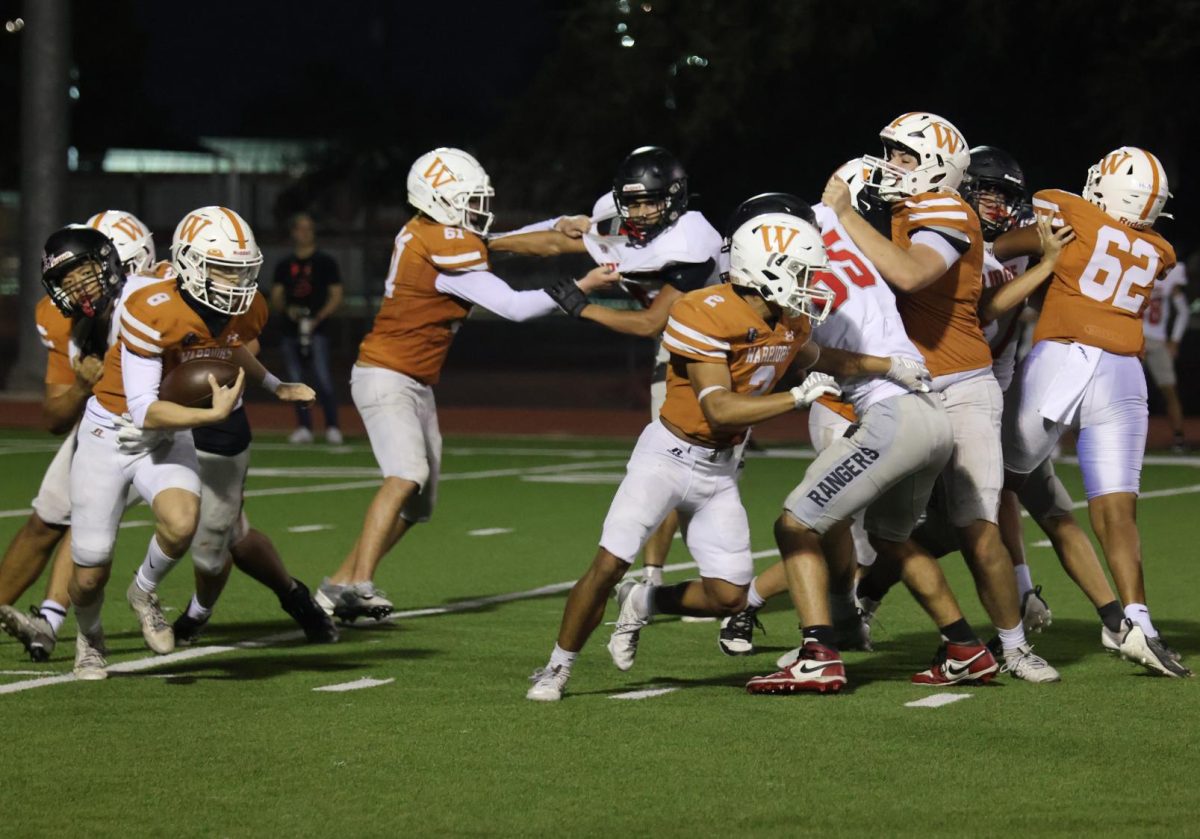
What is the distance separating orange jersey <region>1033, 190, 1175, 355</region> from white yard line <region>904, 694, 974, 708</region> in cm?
152

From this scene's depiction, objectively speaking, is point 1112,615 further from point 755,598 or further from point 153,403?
point 153,403

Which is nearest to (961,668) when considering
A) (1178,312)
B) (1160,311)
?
(1160,311)

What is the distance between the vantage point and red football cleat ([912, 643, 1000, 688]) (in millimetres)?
7250

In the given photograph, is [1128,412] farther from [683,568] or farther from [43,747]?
[43,747]

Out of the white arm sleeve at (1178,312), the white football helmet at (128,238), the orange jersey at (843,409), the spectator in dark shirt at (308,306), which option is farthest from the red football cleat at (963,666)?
the white arm sleeve at (1178,312)

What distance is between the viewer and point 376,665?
7848 millimetres

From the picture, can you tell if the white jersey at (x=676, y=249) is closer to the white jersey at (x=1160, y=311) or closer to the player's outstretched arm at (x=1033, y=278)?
the player's outstretched arm at (x=1033, y=278)

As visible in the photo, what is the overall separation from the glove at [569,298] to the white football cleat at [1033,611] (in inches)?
89.9

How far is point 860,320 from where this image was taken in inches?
279

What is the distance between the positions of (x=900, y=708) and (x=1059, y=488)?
1705 millimetres

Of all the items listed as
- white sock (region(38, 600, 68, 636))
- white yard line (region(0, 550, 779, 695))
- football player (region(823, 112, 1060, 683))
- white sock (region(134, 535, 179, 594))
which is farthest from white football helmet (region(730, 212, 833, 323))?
white sock (region(38, 600, 68, 636))

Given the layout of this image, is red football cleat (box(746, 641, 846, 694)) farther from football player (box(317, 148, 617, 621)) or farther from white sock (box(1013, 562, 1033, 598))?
football player (box(317, 148, 617, 621))

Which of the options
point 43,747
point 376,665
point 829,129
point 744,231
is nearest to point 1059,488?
point 744,231

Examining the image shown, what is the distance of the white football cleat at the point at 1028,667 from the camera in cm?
740
